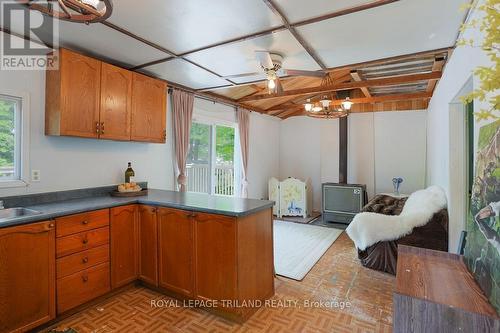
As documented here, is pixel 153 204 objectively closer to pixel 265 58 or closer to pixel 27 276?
pixel 27 276

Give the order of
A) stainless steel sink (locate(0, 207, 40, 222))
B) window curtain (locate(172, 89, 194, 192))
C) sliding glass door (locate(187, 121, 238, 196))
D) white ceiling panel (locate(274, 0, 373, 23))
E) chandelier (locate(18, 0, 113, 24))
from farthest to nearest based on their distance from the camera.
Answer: sliding glass door (locate(187, 121, 238, 196)) < window curtain (locate(172, 89, 194, 192)) < stainless steel sink (locate(0, 207, 40, 222)) < white ceiling panel (locate(274, 0, 373, 23)) < chandelier (locate(18, 0, 113, 24))

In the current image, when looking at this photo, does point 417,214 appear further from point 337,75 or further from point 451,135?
point 337,75

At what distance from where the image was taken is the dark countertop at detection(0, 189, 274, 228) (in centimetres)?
210

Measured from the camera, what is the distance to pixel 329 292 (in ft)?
8.95

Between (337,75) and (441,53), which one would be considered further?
(337,75)

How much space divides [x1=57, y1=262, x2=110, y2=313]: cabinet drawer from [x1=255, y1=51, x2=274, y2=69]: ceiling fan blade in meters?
2.50

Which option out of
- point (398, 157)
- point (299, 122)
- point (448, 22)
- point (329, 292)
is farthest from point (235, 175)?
point (448, 22)

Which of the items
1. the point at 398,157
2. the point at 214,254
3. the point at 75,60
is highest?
the point at 75,60

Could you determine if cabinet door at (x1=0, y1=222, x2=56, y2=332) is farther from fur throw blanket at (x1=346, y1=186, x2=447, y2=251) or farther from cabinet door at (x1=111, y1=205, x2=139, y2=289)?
fur throw blanket at (x1=346, y1=186, x2=447, y2=251)

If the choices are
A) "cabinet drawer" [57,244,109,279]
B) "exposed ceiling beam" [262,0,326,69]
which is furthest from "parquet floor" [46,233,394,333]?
"exposed ceiling beam" [262,0,326,69]

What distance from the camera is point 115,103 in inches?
112

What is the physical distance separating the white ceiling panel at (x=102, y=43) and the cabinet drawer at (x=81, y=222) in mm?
1591

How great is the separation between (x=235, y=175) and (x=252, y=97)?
64.1 inches

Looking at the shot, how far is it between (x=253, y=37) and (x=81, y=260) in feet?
8.20
